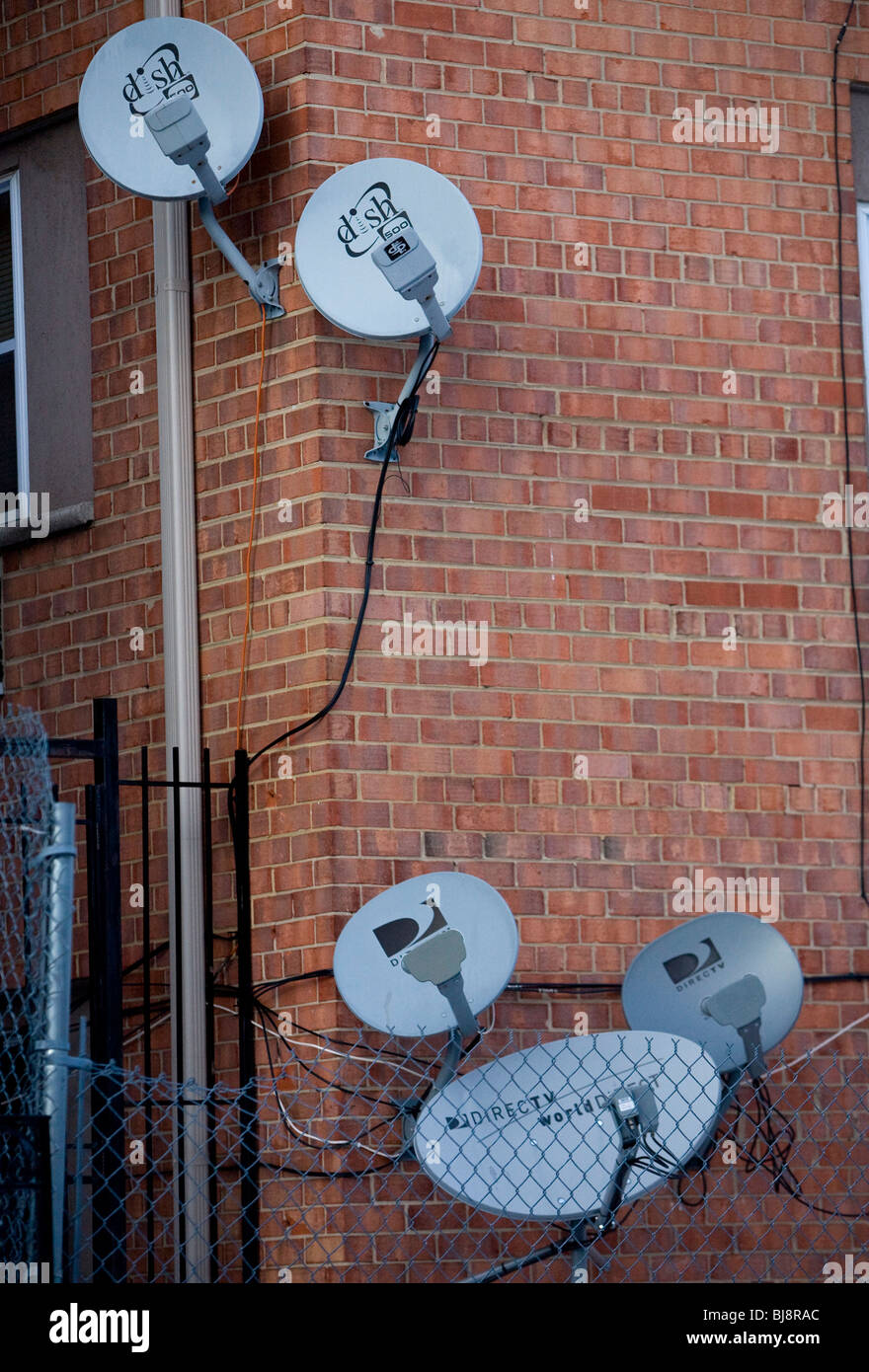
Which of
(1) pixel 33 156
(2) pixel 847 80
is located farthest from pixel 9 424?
(2) pixel 847 80

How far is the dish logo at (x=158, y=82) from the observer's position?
24.0ft

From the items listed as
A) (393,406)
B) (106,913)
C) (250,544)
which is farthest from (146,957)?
(393,406)

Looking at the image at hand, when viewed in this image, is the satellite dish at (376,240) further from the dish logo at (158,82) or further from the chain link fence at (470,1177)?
the chain link fence at (470,1177)

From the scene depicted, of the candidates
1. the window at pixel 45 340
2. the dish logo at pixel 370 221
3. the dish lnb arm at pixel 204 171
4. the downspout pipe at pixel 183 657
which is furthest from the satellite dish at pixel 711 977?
the window at pixel 45 340

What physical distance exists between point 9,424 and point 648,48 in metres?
3.13

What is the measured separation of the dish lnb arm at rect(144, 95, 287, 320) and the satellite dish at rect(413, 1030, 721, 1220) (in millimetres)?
2952

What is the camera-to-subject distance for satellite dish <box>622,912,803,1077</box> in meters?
6.88

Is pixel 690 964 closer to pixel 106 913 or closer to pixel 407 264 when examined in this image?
pixel 106 913

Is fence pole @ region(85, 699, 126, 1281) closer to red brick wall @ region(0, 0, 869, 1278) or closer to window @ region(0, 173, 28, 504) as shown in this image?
red brick wall @ region(0, 0, 869, 1278)

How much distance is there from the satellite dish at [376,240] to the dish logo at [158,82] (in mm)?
725

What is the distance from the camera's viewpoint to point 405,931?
649 centimetres

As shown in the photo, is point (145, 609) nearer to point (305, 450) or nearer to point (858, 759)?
point (305, 450)

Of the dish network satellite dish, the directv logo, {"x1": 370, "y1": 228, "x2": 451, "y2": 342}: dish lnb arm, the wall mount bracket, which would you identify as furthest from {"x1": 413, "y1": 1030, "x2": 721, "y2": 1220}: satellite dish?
the dish network satellite dish
